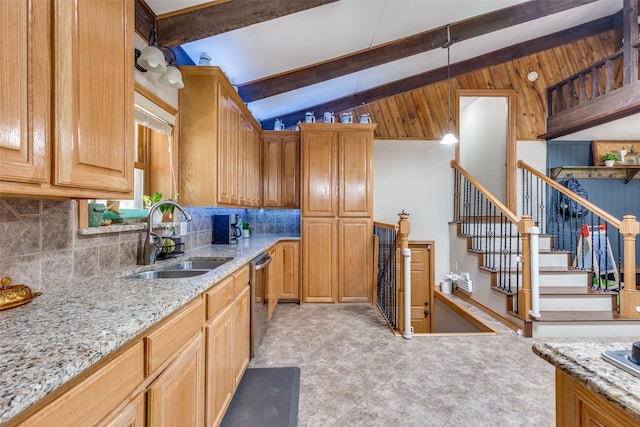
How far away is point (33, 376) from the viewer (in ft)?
1.82

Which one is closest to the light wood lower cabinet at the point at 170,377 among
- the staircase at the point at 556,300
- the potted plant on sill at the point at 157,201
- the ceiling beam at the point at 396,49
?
the potted plant on sill at the point at 157,201

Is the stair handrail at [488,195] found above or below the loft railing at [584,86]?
below

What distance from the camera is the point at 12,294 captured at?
3.17 feet

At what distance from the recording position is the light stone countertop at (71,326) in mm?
546

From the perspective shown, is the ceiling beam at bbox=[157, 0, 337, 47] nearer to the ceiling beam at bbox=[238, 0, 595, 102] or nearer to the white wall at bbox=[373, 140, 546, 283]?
the ceiling beam at bbox=[238, 0, 595, 102]

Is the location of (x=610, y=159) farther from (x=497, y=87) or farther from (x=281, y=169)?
(x=281, y=169)

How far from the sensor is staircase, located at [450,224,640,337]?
2842mm

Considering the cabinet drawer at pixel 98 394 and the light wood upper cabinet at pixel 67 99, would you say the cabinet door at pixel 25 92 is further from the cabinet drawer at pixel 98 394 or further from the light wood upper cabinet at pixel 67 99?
the cabinet drawer at pixel 98 394

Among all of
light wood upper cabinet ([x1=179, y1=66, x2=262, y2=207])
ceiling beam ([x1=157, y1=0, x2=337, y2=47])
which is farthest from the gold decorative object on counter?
ceiling beam ([x1=157, y1=0, x2=337, y2=47])

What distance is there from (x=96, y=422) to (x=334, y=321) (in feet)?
8.89

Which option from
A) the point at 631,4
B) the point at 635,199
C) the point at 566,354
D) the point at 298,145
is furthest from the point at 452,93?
the point at 566,354

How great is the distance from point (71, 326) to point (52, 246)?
66 cm

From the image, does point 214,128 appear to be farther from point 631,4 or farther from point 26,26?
point 631,4

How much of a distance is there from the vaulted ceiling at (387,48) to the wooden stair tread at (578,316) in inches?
119
